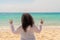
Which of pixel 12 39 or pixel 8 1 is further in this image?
pixel 8 1

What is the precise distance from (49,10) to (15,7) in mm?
3161

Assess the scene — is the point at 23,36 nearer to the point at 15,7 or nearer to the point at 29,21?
the point at 29,21

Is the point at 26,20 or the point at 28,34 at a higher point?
the point at 26,20

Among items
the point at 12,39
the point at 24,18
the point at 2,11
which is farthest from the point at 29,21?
the point at 2,11

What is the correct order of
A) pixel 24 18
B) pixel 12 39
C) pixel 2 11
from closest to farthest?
pixel 24 18
pixel 12 39
pixel 2 11

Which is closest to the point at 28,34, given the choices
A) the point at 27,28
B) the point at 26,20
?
the point at 27,28

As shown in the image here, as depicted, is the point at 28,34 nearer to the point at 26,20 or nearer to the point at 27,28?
the point at 27,28

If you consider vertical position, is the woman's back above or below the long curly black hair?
below

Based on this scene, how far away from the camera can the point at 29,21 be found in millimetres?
2416

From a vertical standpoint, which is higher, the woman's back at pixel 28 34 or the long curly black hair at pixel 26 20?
the long curly black hair at pixel 26 20

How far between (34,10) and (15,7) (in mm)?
1792

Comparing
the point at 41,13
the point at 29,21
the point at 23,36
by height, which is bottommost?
the point at 41,13

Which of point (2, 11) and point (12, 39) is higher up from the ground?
point (12, 39)

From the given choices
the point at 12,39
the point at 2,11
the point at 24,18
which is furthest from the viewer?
the point at 2,11
